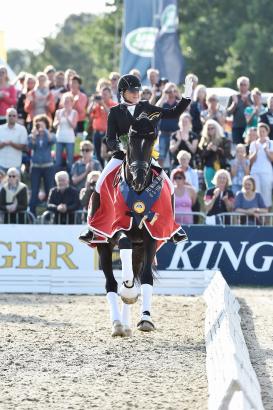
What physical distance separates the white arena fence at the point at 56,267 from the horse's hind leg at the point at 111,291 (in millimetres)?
5099

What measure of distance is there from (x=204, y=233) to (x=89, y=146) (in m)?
2.56

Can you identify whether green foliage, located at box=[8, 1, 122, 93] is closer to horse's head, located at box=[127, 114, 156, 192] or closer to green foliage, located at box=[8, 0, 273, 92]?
green foliage, located at box=[8, 0, 273, 92]

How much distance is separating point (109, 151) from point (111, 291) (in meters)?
9.03

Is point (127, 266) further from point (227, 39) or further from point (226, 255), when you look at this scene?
point (227, 39)

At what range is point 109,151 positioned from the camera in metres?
19.6

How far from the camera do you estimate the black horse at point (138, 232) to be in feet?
32.9

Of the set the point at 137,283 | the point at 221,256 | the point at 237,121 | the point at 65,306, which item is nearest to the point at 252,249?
the point at 221,256

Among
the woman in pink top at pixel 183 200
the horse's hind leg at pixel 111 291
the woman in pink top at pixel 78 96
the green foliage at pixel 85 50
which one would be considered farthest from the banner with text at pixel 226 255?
the green foliage at pixel 85 50

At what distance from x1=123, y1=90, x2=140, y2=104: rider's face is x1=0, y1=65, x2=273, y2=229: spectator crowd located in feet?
20.3

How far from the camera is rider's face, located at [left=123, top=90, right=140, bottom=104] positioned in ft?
35.0

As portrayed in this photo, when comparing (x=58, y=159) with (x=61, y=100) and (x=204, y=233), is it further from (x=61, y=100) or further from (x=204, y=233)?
(x=204, y=233)

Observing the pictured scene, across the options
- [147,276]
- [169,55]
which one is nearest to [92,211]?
[147,276]

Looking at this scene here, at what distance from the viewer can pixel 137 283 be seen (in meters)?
10.9

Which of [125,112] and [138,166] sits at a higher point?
[125,112]
